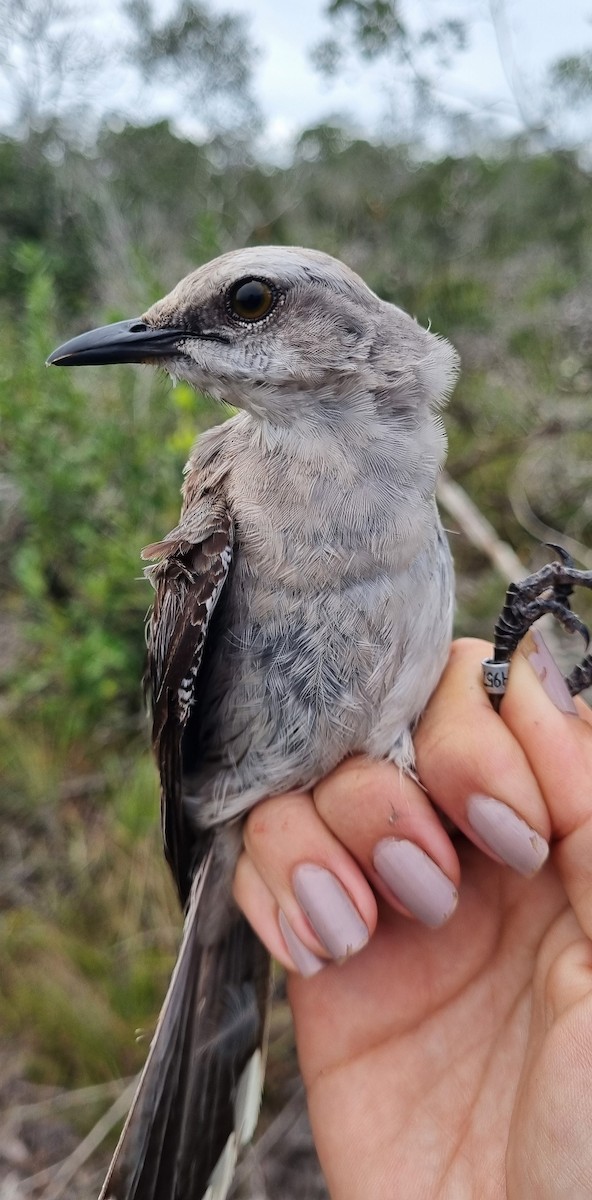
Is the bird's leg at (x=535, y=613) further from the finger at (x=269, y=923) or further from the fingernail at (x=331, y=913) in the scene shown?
the finger at (x=269, y=923)

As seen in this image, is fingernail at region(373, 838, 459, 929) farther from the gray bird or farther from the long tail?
the long tail

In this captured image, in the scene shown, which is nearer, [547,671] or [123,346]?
[547,671]

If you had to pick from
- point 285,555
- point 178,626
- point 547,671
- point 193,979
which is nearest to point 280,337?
point 285,555

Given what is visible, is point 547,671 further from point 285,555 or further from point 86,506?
point 86,506

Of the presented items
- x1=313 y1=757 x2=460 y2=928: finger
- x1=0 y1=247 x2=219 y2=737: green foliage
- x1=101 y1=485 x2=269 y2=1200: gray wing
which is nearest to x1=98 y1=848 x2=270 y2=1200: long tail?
x1=101 y1=485 x2=269 y2=1200: gray wing

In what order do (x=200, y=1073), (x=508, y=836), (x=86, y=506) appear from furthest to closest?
(x=86, y=506), (x=200, y=1073), (x=508, y=836)

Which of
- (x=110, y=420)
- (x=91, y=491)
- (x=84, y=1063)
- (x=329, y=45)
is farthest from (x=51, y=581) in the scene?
(x=329, y=45)

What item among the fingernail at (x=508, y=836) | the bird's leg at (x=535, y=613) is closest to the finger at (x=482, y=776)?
the fingernail at (x=508, y=836)

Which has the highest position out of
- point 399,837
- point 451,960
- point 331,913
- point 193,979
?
point 399,837
